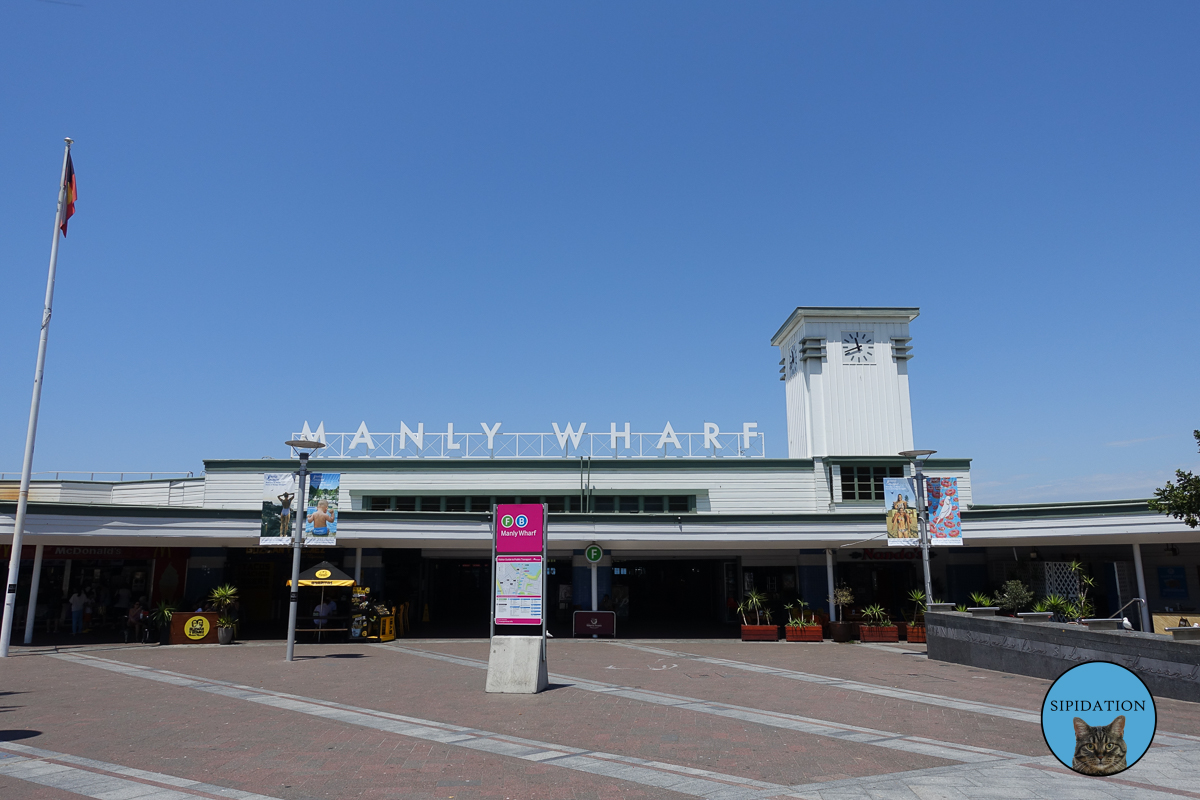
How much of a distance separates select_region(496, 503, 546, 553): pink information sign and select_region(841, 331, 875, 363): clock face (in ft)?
72.4

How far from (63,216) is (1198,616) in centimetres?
3424

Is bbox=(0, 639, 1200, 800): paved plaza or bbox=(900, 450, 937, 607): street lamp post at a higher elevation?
bbox=(900, 450, 937, 607): street lamp post

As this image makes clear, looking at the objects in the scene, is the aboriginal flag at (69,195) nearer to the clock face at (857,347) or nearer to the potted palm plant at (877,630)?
the potted palm plant at (877,630)

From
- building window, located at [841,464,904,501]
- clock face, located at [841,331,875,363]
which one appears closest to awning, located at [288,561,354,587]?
building window, located at [841,464,904,501]

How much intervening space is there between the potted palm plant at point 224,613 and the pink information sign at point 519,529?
1146 centimetres

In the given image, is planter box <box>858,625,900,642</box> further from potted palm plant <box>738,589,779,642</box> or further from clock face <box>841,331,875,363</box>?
clock face <box>841,331,875,363</box>

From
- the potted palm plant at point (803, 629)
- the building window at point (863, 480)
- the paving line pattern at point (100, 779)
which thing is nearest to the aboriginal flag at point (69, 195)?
the paving line pattern at point (100, 779)

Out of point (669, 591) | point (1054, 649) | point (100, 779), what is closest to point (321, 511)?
point (100, 779)

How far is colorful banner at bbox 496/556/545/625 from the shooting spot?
16672 mm

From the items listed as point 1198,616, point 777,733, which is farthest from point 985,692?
point 1198,616

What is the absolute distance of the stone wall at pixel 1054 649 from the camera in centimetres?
1416

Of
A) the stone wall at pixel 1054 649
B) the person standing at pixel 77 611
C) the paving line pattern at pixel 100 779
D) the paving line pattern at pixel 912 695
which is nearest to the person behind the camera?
the paving line pattern at pixel 100 779

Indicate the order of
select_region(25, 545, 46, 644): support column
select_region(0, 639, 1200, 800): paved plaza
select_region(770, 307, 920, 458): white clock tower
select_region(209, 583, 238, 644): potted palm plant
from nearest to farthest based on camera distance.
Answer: select_region(0, 639, 1200, 800): paved plaza → select_region(25, 545, 46, 644): support column → select_region(209, 583, 238, 644): potted palm plant → select_region(770, 307, 920, 458): white clock tower

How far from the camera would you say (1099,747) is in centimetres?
362
